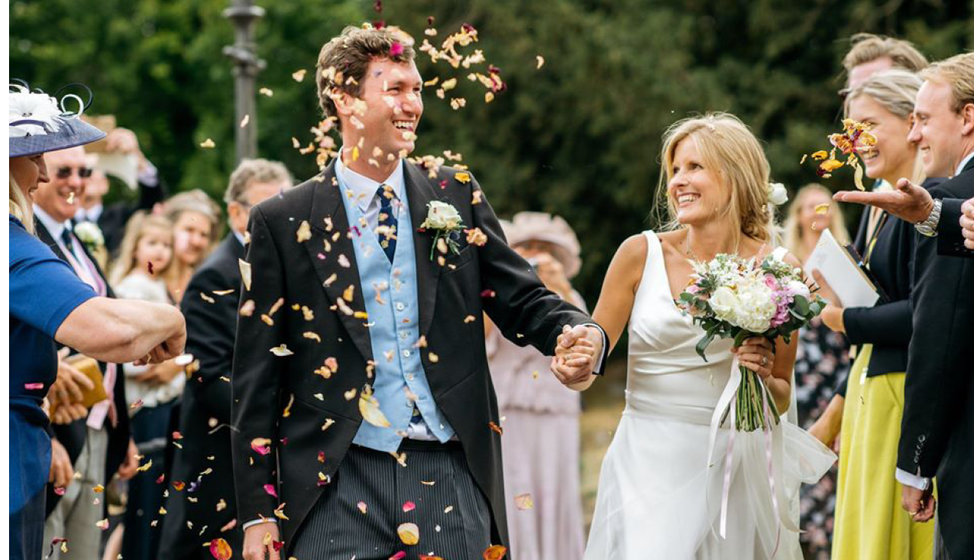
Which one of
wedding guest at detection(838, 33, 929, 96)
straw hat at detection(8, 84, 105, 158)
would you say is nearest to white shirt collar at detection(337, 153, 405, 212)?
straw hat at detection(8, 84, 105, 158)

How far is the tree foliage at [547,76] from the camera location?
73.3ft

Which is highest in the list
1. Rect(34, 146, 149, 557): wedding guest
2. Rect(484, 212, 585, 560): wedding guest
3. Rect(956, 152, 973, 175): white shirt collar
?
Rect(956, 152, 973, 175): white shirt collar

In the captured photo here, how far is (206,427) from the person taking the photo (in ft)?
24.8

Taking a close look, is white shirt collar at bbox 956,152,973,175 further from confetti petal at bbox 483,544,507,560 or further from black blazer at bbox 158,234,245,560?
black blazer at bbox 158,234,245,560

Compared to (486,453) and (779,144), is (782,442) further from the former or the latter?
(779,144)

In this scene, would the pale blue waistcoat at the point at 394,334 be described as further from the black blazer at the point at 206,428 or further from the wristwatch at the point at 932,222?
the black blazer at the point at 206,428

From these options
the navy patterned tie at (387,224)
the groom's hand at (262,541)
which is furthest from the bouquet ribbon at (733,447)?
the groom's hand at (262,541)

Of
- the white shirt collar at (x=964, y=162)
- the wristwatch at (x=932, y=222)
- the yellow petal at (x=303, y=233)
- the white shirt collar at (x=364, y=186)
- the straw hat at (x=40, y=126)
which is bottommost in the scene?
the yellow petal at (x=303, y=233)

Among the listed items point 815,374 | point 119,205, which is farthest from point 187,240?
point 815,374

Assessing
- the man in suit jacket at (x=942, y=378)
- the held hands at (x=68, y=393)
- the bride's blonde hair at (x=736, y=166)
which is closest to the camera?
the man in suit jacket at (x=942, y=378)

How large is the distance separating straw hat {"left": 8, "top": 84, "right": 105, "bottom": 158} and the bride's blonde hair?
8.09ft

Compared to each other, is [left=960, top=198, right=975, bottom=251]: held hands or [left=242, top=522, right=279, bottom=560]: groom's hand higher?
[left=960, top=198, right=975, bottom=251]: held hands

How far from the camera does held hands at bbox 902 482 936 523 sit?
225 inches

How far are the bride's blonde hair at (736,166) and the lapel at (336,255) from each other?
1615mm
